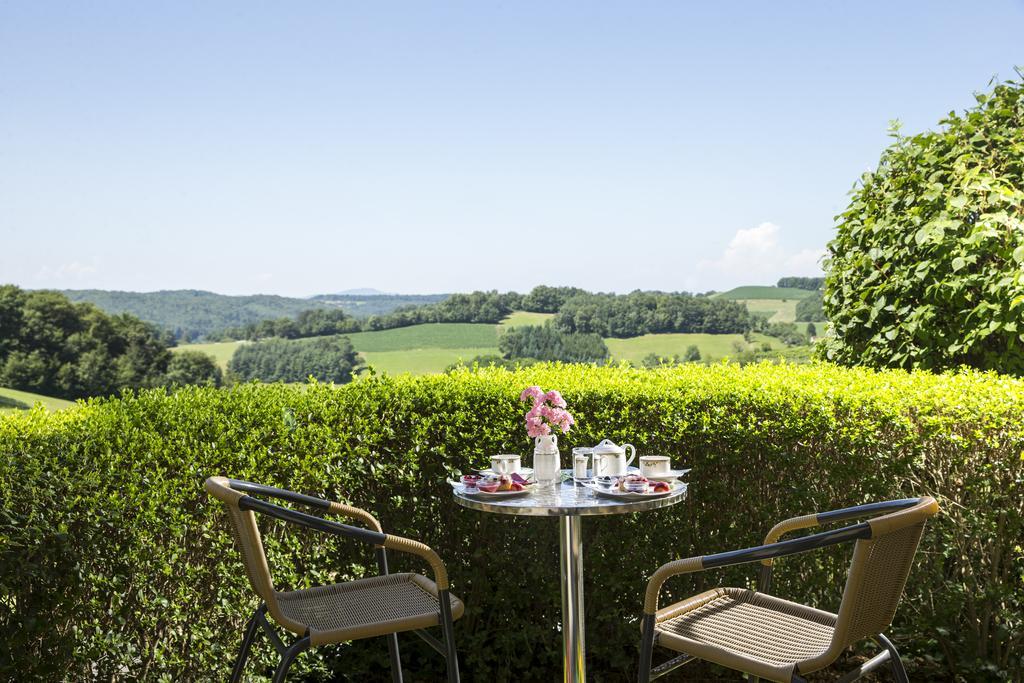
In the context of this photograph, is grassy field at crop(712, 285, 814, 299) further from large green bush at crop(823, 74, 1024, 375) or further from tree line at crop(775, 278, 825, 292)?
large green bush at crop(823, 74, 1024, 375)

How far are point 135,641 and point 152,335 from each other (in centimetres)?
2576

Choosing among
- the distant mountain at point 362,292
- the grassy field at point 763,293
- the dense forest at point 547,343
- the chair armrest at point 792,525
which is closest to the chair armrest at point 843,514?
the chair armrest at point 792,525

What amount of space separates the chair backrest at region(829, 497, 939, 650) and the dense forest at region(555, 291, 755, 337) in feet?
41.6

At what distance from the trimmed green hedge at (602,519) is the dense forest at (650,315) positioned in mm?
11167

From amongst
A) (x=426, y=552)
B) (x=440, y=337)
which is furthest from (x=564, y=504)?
(x=440, y=337)

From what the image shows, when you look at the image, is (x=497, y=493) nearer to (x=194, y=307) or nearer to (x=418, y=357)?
(x=418, y=357)

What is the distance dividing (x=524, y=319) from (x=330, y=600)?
1457 cm

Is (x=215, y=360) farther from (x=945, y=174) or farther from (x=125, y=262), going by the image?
(x=945, y=174)

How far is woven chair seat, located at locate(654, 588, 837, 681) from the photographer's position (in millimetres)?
2404

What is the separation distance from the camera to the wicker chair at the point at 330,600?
2561 millimetres

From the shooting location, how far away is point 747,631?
2.61 meters

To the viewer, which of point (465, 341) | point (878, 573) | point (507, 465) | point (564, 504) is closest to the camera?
point (878, 573)

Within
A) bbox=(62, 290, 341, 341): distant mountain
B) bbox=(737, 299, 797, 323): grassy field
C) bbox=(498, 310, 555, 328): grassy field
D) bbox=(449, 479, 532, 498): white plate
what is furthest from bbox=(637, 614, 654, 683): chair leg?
bbox=(62, 290, 341, 341): distant mountain

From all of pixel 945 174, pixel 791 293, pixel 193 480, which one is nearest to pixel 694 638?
pixel 193 480
